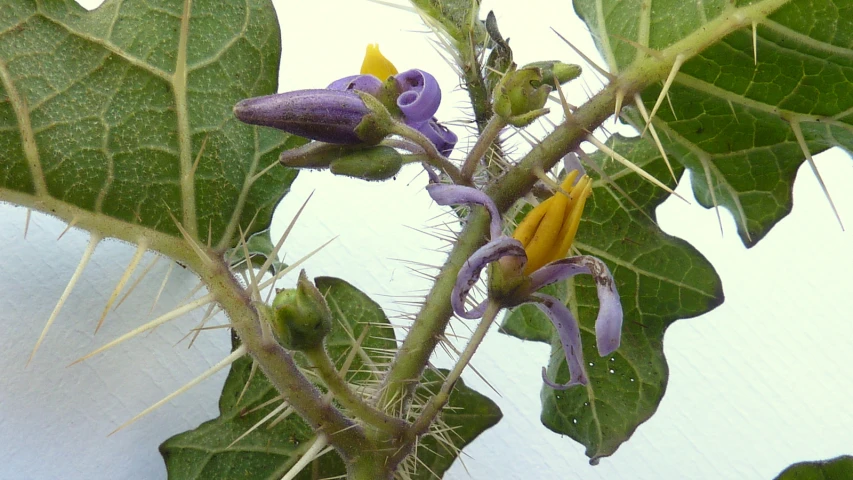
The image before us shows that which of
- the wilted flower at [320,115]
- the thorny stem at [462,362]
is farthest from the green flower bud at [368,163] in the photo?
the thorny stem at [462,362]

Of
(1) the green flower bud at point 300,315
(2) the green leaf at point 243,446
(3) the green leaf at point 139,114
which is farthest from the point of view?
(2) the green leaf at point 243,446

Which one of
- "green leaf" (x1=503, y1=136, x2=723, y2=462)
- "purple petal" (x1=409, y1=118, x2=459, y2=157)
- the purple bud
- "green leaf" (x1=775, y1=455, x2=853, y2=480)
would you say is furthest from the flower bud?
"green leaf" (x1=775, y1=455, x2=853, y2=480)

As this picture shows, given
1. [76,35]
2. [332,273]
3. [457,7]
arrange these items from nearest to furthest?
[76,35], [457,7], [332,273]

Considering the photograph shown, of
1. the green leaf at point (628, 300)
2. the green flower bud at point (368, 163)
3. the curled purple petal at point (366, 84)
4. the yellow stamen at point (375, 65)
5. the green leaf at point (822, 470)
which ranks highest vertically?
the yellow stamen at point (375, 65)

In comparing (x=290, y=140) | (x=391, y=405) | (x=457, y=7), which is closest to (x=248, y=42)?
(x=290, y=140)

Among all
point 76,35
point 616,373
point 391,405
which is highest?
point 76,35

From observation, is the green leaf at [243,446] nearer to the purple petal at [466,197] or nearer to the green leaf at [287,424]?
the green leaf at [287,424]

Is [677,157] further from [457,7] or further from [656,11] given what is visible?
[457,7]

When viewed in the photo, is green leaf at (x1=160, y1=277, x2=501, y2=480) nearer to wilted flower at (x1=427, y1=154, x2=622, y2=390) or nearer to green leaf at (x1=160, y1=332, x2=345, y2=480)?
green leaf at (x1=160, y1=332, x2=345, y2=480)
